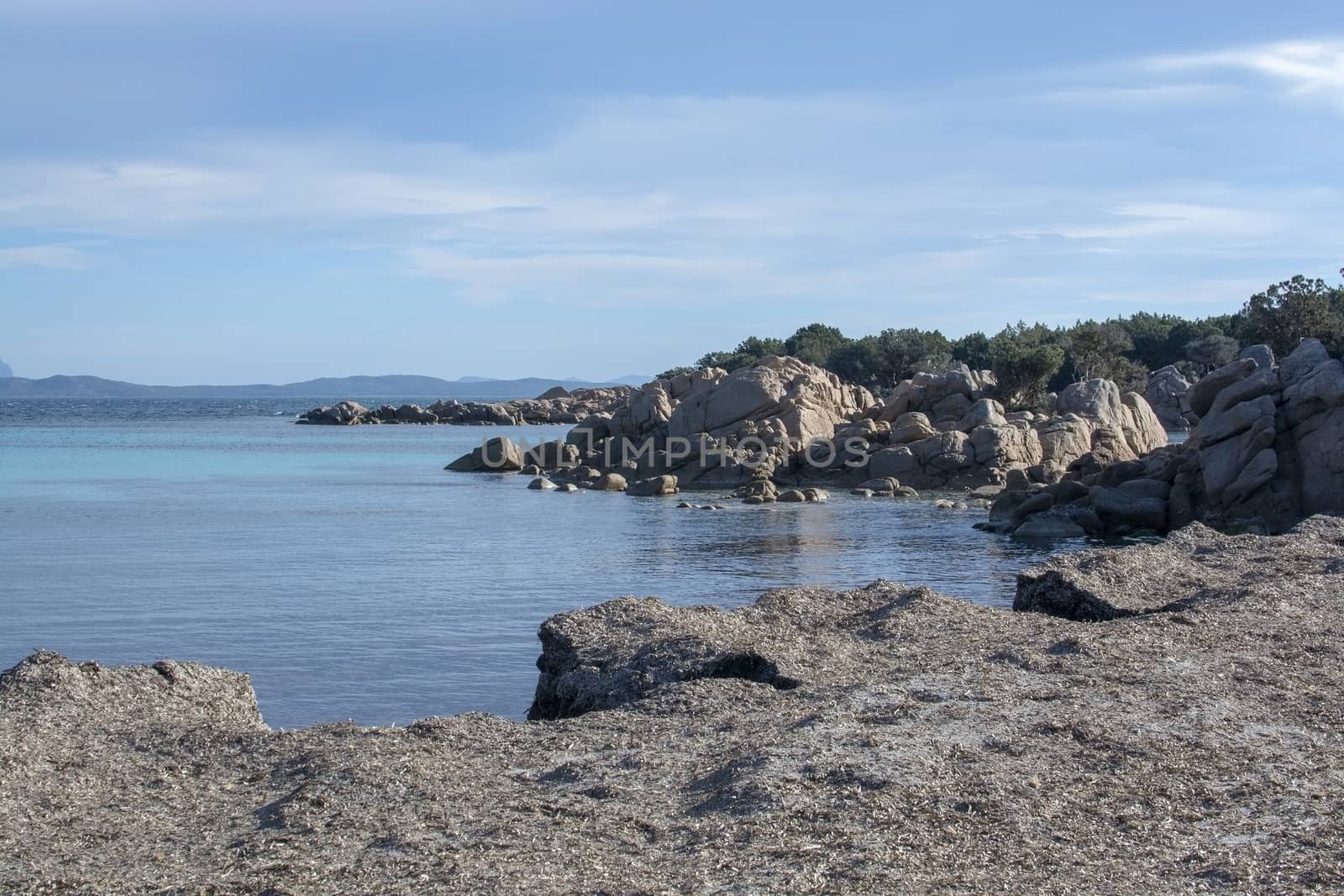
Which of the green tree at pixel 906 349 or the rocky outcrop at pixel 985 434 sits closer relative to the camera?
the rocky outcrop at pixel 985 434

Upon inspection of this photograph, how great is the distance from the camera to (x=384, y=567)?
3031cm

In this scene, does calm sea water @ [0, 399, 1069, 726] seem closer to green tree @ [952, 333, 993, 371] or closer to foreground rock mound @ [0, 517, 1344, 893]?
foreground rock mound @ [0, 517, 1344, 893]

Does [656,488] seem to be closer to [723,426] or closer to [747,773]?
[723,426]

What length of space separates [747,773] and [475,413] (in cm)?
13154

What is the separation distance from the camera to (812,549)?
3406 cm

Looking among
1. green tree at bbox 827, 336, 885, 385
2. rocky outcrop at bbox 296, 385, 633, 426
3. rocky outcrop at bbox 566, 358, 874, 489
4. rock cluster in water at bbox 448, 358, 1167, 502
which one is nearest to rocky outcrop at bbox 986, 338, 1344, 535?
rock cluster in water at bbox 448, 358, 1167, 502

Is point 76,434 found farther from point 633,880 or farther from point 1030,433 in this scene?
point 633,880

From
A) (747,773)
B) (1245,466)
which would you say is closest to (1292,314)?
(1245,466)

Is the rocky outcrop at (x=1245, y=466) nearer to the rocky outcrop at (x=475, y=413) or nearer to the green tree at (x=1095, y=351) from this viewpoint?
the green tree at (x=1095, y=351)

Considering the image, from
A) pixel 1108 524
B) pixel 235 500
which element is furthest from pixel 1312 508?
pixel 235 500

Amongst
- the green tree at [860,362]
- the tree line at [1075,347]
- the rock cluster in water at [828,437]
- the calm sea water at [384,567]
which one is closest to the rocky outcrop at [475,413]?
the tree line at [1075,347]

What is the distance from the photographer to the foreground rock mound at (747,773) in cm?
730

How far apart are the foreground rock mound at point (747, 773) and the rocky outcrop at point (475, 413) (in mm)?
118781

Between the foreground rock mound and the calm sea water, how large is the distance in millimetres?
4930
